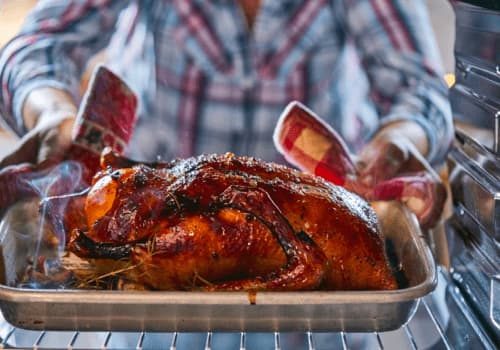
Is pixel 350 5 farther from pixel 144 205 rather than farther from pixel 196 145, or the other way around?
pixel 144 205

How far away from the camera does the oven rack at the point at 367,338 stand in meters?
1.23

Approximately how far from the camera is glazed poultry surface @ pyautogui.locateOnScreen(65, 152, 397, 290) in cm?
125

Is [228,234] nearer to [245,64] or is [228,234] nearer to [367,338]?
[367,338]

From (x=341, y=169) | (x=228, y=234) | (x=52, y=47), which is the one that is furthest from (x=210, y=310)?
(x=52, y=47)

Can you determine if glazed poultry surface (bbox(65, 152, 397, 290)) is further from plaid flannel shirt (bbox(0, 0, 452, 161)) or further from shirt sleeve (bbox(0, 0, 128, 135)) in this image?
plaid flannel shirt (bbox(0, 0, 452, 161))

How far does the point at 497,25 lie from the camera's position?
4.25 feet

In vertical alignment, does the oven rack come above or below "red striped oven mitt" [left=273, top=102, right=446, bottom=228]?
below

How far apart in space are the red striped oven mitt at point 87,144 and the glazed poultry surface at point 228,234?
220mm

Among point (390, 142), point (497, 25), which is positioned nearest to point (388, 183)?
point (390, 142)

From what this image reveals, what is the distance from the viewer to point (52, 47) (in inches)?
69.4

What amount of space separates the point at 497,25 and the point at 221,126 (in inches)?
35.3

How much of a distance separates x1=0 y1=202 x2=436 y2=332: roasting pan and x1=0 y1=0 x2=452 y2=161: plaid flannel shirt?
2.42 feet

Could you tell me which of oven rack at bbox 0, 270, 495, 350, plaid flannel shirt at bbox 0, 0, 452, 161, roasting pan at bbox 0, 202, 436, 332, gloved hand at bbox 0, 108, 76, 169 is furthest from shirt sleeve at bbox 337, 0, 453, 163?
gloved hand at bbox 0, 108, 76, 169

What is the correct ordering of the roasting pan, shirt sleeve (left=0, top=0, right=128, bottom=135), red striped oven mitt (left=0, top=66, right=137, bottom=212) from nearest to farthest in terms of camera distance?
1. the roasting pan
2. red striped oven mitt (left=0, top=66, right=137, bottom=212)
3. shirt sleeve (left=0, top=0, right=128, bottom=135)
